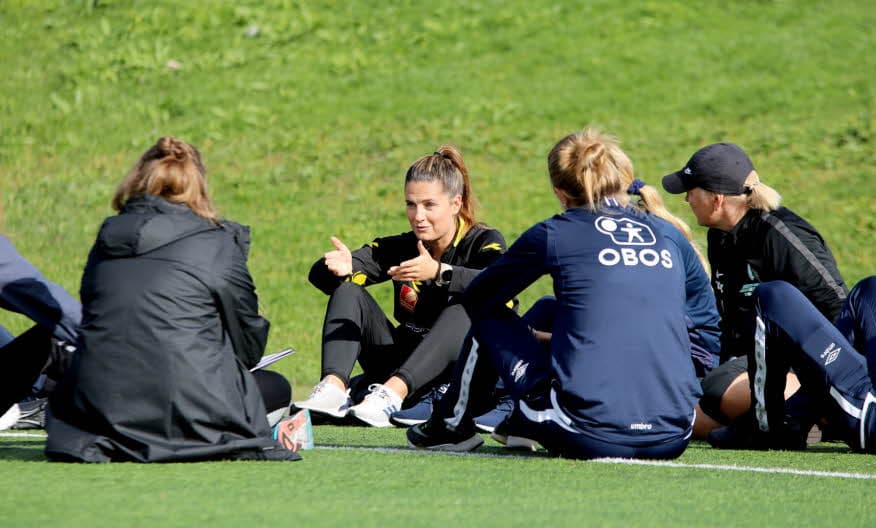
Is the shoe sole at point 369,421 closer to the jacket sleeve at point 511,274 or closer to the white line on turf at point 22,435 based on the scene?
the jacket sleeve at point 511,274

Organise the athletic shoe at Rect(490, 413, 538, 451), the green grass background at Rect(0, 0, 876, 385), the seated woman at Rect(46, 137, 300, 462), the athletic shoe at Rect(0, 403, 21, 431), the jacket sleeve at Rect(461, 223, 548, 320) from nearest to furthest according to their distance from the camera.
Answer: the seated woman at Rect(46, 137, 300, 462) < the jacket sleeve at Rect(461, 223, 548, 320) < the athletic shoe at Rect(490, 413, 538, 451) < the athletic shoe at Rect(0, 403, 21, 431) < the green grass background at Rect(0, 0, 876, 385)

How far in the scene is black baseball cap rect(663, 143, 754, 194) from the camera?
7527 mm

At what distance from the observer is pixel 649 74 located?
67.6 feet

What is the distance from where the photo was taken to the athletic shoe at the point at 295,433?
20.8 ft

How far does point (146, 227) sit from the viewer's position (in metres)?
5.72

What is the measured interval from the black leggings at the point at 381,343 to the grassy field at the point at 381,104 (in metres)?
3.47

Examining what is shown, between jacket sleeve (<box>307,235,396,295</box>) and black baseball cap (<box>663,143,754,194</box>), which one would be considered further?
jacket sleeve (<box>307,235,396,295</box>)

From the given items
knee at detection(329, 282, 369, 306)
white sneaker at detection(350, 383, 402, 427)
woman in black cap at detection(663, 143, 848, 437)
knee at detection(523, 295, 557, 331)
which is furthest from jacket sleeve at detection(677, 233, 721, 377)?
knee at detection(329, 282, 369, 306)

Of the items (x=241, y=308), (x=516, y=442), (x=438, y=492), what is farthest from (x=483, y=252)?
(x=438, y=492)

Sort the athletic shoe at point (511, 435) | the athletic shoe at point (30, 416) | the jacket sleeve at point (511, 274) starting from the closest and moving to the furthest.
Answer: the jacket sleeve at point (511, 274)
the athletic shoe at point (511, 435)
the athletic shoe at point (30, 416)

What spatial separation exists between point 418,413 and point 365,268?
3.30ft

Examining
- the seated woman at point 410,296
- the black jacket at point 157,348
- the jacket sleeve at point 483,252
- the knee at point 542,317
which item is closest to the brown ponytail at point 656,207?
the knee at point 542,317

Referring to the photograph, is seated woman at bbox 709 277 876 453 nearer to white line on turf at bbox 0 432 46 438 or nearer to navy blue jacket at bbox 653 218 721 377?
navy blue jacket at bbox 653 218 721 377

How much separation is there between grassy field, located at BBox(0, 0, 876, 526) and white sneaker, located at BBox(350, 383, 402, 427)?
4.25 m
